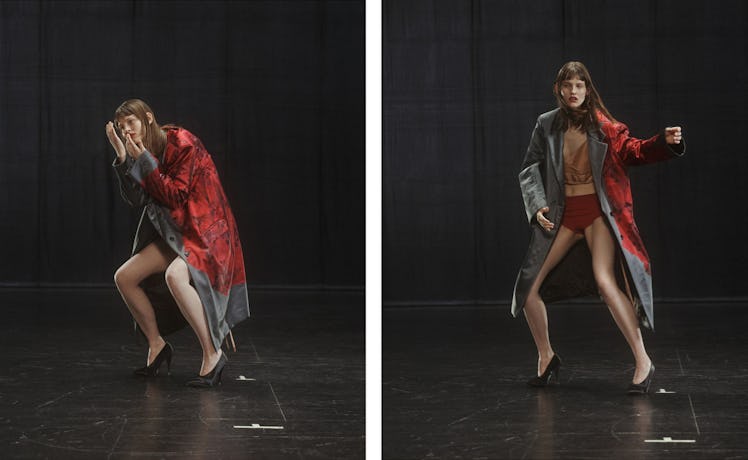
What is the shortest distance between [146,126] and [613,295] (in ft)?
6.99

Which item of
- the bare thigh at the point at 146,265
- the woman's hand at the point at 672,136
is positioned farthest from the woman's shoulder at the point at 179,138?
the woman's hand at the point at 672,136

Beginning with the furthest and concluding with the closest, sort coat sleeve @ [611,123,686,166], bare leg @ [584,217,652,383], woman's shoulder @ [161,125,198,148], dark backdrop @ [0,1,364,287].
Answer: dark backdrop @ [0,1,364,287]
woman's shoulder @ [161,125,198,148]
bare leg @ [584,217,652,383]
coat sleeve @ [611,123,686,166]

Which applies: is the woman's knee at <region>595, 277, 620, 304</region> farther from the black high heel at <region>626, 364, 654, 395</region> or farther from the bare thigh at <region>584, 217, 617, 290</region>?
the black high heel at <region>626, 364, 654, 395</region>

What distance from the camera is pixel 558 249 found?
4.48m

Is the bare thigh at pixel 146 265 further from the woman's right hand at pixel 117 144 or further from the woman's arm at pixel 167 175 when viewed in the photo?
the woman's right hand at pixel 117 144

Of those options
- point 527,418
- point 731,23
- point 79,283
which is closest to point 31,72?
point 79,283

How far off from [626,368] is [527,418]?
1.38 meters

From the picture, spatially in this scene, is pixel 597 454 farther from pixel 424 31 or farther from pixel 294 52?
pixel 294 52

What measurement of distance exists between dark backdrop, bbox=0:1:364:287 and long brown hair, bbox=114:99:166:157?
170 inches

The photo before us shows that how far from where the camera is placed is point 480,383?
468cm

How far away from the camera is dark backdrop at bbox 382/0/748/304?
26.6 ft

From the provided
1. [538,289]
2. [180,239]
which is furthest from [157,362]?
[538,289]

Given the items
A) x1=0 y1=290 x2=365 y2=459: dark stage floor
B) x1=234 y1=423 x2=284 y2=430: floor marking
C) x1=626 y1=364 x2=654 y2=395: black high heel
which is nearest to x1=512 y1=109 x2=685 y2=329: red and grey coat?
x1=626 y1=364 x2=654 y2=395: black high heel

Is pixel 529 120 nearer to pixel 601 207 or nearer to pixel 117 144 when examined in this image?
pixel 601 207
